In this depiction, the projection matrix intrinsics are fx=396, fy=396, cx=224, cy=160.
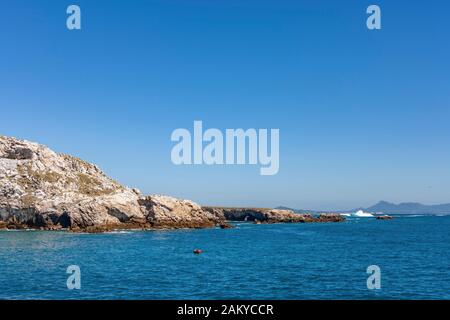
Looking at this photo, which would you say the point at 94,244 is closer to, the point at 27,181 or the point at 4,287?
the point at 4,287

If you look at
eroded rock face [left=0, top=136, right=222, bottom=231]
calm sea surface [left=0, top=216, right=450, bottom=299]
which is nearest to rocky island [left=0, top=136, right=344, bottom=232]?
eroded rock face [left=0, top=136, right=222, bottom=231]

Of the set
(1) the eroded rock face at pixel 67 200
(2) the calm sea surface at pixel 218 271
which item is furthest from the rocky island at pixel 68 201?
(2) the calm sea surface at pixel 218 271

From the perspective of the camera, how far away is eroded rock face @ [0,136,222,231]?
130375mm

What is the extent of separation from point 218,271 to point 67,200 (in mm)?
95564

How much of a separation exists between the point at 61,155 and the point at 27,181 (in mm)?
33229

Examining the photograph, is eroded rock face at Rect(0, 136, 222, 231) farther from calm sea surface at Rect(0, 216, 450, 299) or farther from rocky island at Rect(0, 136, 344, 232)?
calm sea surface at Rect(0, 216, 450, 299)

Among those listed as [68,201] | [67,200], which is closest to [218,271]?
[68,201]

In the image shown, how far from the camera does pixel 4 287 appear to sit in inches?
1736

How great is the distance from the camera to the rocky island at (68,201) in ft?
427

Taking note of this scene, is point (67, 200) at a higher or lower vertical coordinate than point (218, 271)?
higher

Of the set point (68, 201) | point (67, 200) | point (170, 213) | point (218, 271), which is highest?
point (67, 200)

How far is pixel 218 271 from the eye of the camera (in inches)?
2237

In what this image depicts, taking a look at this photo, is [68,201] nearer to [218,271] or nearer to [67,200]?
[67,200]
